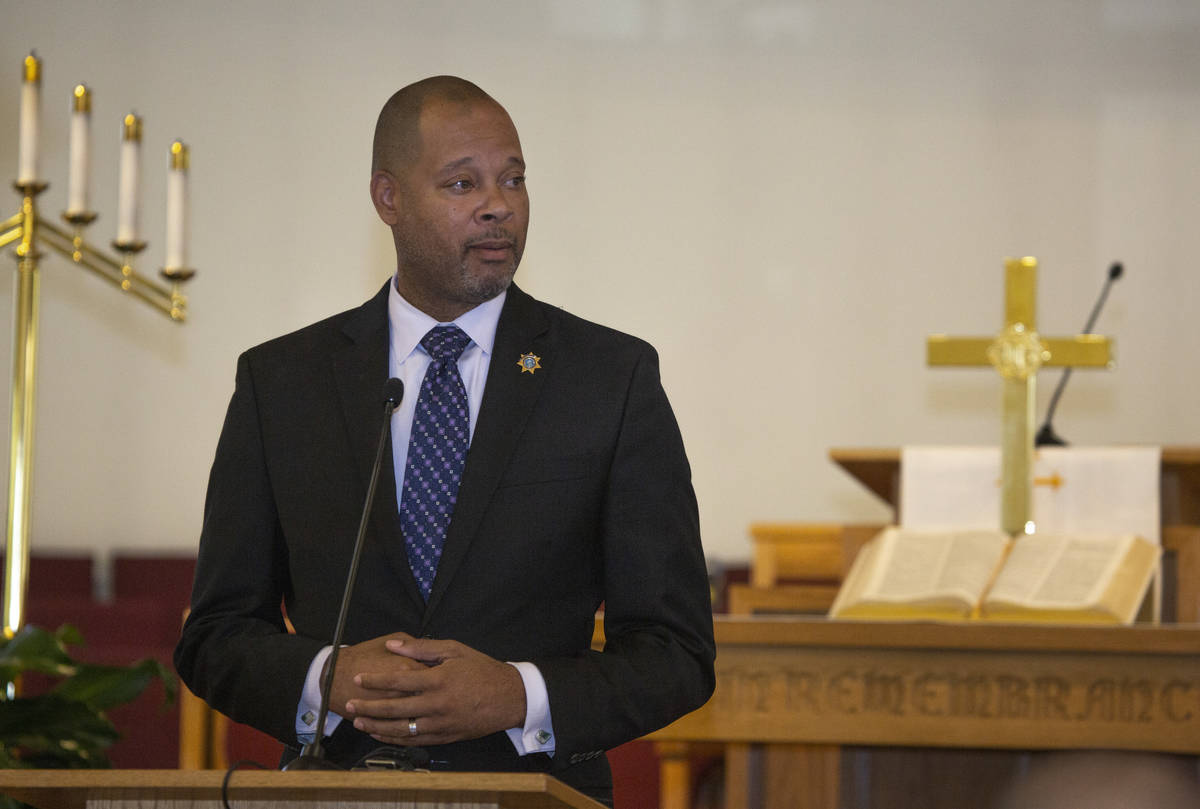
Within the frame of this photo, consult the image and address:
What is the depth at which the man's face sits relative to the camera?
180 centimetres

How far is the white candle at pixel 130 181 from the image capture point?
3.76 m

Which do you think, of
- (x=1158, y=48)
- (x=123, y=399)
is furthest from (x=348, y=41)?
(x=1158, y=48)

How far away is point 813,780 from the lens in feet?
10.1

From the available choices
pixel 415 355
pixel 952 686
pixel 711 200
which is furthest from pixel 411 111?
pixel 711 200

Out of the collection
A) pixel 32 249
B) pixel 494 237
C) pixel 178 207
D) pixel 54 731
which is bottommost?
pixel 54 731

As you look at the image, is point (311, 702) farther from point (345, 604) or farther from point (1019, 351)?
point (1019, 351)

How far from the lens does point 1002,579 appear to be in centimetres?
325

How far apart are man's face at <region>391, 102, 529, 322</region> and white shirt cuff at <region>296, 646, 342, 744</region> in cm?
45

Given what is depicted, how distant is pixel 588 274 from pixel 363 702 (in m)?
5.62

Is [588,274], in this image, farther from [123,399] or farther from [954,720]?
[954,720]

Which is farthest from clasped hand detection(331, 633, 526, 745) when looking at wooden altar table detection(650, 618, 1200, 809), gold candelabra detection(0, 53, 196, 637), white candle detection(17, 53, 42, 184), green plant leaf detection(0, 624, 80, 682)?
white candle detection(17, 53, 42, 184)

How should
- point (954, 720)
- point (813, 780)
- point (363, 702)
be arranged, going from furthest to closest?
point (813, 780), point (954, 720), point (363, 702)

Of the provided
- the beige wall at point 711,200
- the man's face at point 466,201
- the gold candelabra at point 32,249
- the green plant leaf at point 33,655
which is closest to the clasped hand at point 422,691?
the man's face at point 466,201

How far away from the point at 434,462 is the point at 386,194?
338 mm
